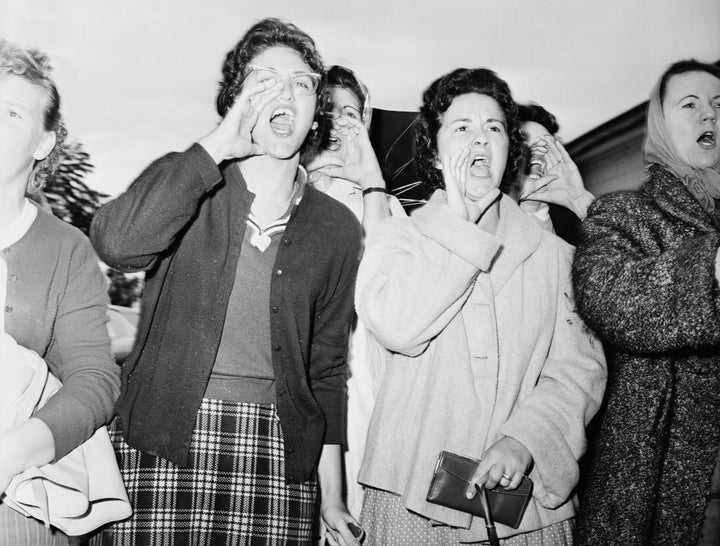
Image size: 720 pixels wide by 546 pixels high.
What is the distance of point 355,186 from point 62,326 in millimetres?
853

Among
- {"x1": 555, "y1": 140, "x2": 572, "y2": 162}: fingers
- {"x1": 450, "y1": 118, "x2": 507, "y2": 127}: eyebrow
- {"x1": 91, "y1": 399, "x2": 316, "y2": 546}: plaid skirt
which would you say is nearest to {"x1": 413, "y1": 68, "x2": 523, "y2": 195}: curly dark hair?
{"x1": 450, "y1": 118, "x2": 507, "y2": 127}: eyebrow

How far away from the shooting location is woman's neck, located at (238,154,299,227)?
1808 mm

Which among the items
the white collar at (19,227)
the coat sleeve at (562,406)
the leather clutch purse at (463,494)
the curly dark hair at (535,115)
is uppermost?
the curly dark hair at (535,115)

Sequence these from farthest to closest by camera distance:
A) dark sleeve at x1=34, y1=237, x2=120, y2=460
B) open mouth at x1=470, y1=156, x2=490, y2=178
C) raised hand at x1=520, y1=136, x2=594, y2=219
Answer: raised hand at x1=520, y1=136, x2=594, y2=219 < open mouth at x1=470, y1=156, x2=490, y2=178 < dark sleeve at x1=34, y1=237, x2=120, y2=460

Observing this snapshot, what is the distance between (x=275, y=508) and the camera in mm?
1695

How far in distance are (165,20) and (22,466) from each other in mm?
1178

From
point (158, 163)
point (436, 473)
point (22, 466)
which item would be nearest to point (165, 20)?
point (158, 163)

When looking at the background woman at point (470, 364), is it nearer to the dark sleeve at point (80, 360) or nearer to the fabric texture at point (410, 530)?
the fabric texture at point (410, 530)

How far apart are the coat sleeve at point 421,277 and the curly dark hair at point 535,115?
0.69 meters

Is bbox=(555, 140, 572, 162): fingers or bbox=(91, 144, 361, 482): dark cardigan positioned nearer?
bbox=(91, 144, 361, 482): dark cardigan

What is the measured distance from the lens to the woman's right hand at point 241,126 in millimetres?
1645

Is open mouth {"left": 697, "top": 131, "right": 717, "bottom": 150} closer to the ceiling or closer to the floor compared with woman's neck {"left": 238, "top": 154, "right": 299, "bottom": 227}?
closer to the ceiling

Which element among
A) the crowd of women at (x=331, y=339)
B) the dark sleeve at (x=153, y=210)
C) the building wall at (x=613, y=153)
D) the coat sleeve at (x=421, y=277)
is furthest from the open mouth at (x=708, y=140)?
the dark sleeve at (x=153, y=210)

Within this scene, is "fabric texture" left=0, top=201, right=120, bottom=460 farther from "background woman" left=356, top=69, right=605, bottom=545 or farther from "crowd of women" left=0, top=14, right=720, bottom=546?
"background woman" left=356, top=69, right=605, bottom=545
